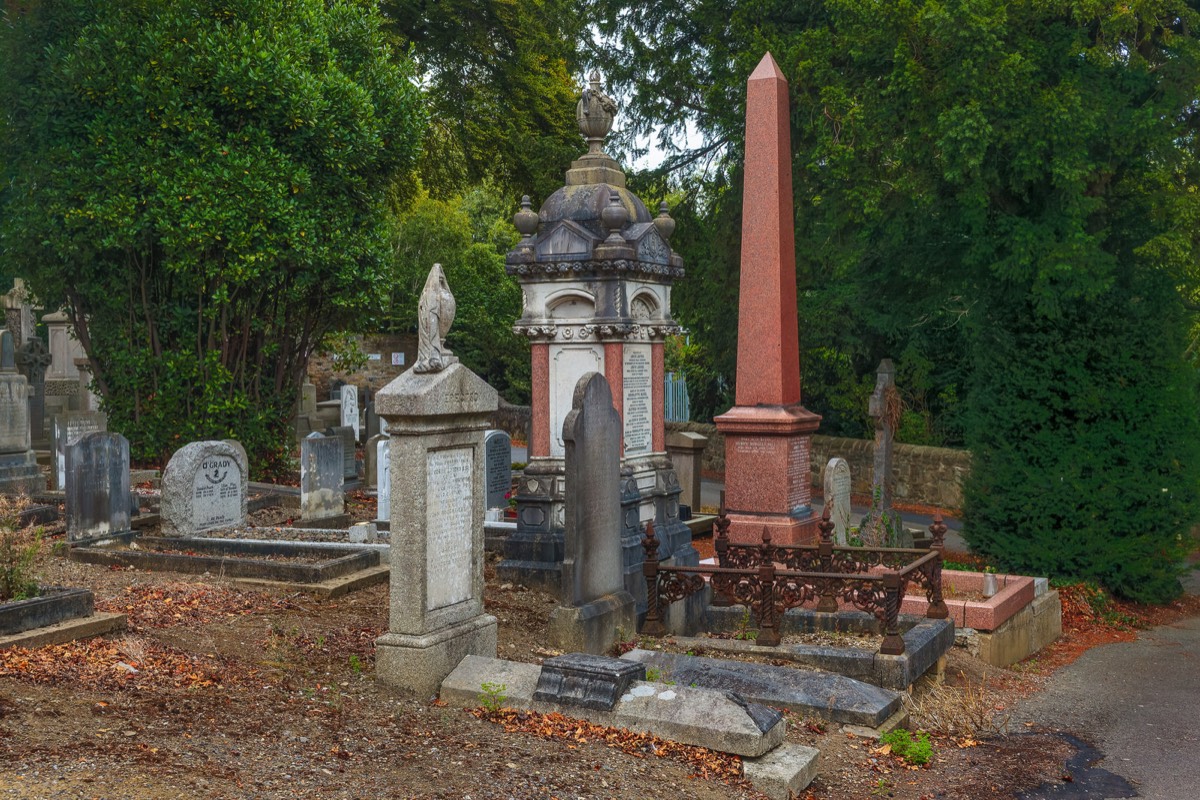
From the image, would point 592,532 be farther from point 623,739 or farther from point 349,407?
point 349,407

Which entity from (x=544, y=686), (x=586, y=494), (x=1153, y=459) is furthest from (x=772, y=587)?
(x=1153, y=459)

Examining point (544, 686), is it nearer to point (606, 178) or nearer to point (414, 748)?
point (414, 748)

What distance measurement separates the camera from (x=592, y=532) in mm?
8609

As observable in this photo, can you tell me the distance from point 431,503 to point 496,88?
1926cm

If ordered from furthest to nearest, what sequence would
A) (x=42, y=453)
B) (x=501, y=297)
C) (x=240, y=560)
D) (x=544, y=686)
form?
(x=501, y=297)
(x=42, y=453)
(x=240, y=560)
(x=544, y=686)

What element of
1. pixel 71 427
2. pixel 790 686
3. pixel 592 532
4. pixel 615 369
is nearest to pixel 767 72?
pixel 615 369

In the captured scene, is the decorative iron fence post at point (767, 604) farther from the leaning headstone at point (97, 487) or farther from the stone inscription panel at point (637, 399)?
the leaning headstone at point (97, 487)

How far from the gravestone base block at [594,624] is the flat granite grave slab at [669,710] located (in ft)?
4.85

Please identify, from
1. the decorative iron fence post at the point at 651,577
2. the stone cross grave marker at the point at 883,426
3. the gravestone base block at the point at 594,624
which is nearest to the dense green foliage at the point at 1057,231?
the stone cross grave marker at the point at 883,426

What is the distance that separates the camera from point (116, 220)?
49.5 feet

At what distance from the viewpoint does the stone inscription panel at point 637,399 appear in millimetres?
11266

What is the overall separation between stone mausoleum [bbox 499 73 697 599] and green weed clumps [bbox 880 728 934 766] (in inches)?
153

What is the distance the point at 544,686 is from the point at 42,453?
1580cm

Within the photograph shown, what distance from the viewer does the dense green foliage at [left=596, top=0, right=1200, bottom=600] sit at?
12.2 m
